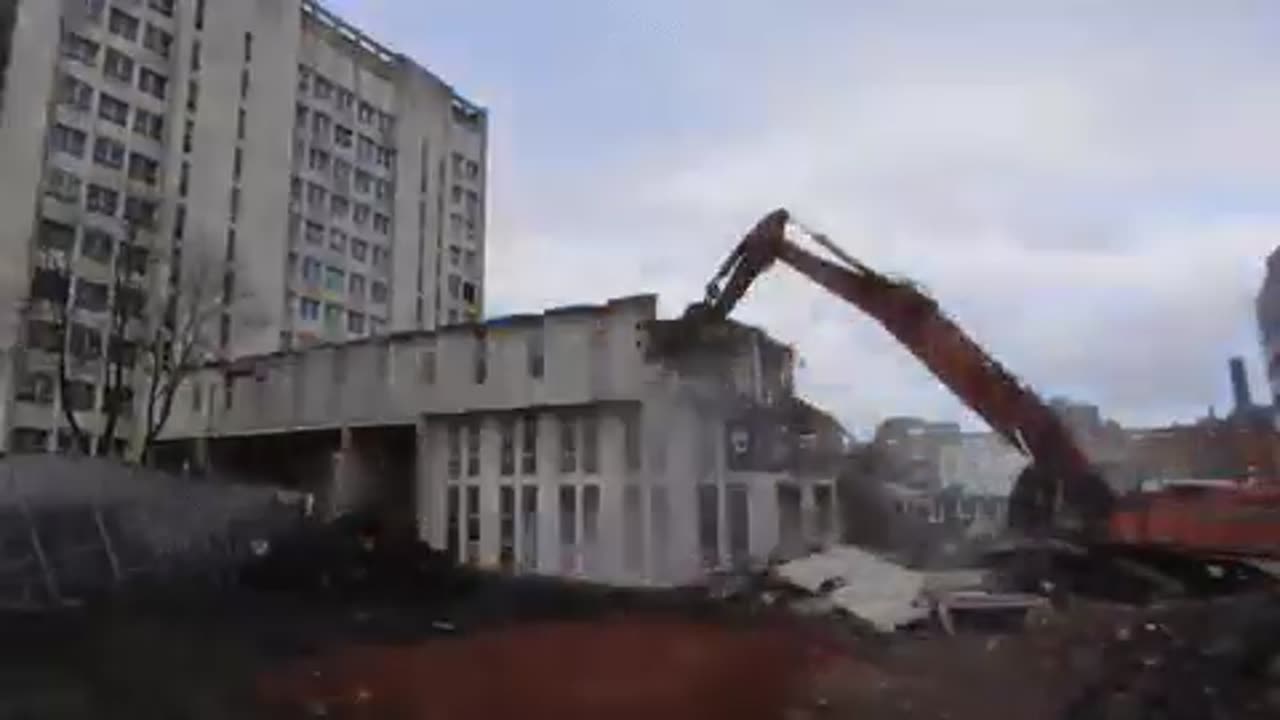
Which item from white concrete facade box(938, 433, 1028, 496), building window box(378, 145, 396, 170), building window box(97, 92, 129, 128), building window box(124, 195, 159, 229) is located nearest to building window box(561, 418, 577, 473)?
white concrete facade box(938, 433, 1028, 496)

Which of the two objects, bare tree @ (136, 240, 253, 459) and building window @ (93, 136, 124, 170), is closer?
bare tree @ (136, 240, 253, 459)

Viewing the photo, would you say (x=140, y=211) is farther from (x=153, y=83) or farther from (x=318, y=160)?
(x=318, y=160)

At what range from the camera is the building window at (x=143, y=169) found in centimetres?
3944

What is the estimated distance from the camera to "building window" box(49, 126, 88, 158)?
36.6m

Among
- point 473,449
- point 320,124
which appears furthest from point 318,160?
point 473,449

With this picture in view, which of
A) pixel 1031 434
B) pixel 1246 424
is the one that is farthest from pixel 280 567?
pixel 1246 424

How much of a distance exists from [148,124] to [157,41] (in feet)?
11.5

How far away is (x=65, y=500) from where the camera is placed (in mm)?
10539

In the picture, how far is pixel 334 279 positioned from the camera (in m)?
46.8

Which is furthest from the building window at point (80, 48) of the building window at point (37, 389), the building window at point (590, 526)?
the building window at point (590, 526)

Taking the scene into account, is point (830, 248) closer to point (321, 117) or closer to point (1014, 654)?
point (1014, 654)

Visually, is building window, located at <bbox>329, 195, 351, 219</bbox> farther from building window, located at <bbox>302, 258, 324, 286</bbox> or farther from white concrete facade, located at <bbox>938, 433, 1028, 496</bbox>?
white concrete facade, located at <bbox>938, 433, 1028, 496</bbox>

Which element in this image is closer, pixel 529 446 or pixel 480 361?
pixel 529 446

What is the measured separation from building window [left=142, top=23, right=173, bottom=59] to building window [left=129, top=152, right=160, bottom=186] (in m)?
4.50
